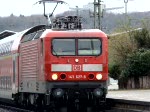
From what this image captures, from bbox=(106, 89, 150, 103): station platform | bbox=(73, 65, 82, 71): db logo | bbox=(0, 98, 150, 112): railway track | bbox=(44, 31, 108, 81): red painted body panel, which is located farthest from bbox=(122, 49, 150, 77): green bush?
bbox=(73, 65, 82, 71): db logo

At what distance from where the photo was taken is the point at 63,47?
66.4 feet

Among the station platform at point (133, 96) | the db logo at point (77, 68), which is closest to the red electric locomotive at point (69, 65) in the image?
the db logo at point (77, 68)

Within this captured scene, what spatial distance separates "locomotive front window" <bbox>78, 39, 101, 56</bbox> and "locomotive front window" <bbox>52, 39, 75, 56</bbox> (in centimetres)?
30

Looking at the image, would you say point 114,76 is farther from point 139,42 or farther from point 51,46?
point 51,46

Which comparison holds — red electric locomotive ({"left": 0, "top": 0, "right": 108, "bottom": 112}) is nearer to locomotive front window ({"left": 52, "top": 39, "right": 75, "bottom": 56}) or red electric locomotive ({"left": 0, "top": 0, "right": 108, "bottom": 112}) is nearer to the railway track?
locomotive front window ({"left": 52, "top": 39, "right": 75, "bottom": 56})

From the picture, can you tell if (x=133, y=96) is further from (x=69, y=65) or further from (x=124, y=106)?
(x=69, y=65)

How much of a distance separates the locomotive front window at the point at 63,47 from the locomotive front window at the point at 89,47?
11.7 inches

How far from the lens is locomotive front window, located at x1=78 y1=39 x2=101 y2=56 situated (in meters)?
20.3

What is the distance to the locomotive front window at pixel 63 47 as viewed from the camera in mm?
20125

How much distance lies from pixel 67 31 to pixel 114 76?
2537 centimetres

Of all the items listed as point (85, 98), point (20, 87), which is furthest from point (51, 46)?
point (20, 87)

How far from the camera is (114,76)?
45.5m

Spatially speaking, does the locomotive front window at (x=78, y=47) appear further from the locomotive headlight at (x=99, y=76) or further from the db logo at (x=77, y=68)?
the locomotive headlight at (x=99, y=76)

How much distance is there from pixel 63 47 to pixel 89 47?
0.97m
